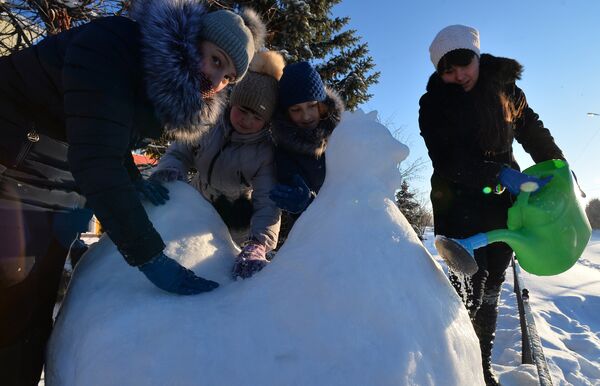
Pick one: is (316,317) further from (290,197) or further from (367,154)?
(290,197)

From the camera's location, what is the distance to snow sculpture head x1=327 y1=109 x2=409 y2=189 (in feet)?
4.61

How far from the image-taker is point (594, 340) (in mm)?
4941

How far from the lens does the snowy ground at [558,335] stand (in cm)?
351

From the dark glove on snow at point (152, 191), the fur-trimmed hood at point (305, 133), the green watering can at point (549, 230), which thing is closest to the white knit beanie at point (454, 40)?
the fur-trimmed hood at point (305, 133)

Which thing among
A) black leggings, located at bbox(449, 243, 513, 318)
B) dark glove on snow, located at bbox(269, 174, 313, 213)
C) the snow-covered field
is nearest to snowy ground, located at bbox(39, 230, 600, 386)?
black leggings, located at bbox(449, 243, 513, 318)

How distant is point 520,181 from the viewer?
204 cm

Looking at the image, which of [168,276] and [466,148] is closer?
[168,276]

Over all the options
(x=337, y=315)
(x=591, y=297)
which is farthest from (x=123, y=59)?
(x=591, y=297)

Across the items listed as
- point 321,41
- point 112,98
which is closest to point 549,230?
point 112,98

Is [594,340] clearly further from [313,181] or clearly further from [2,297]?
[2,297]

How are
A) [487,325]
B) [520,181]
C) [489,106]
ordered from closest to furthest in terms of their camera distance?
[520,181] < [489,106] < [487,325]

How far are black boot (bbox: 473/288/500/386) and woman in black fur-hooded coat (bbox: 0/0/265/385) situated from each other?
202 cm

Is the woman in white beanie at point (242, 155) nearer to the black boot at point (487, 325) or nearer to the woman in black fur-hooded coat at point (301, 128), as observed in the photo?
the woman in black fur-hooded coat at point (301, 128)

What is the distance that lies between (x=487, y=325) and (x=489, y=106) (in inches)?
54.3
